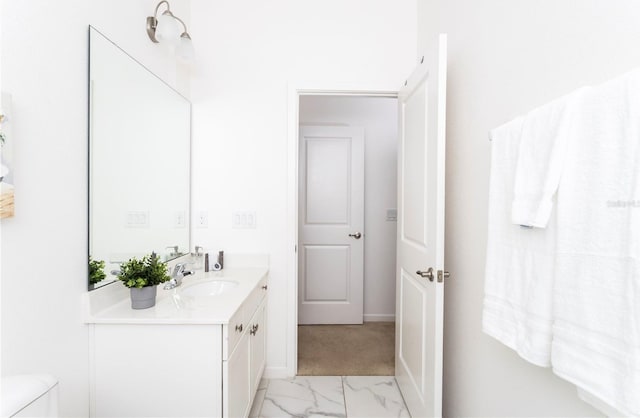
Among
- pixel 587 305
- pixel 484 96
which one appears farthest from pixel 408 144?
pixel 587 305

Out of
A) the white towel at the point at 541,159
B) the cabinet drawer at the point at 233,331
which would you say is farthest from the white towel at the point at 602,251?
the cabinet drawer at the point at 233,331

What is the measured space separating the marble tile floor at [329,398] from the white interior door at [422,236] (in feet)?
0.37

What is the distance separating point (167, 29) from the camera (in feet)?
5.24

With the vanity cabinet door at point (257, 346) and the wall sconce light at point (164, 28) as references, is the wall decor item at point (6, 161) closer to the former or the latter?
the wall sconce light at point (164, 28)

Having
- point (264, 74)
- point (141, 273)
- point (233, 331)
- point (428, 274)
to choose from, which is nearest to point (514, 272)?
point (428, 274)

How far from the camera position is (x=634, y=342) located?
58cm

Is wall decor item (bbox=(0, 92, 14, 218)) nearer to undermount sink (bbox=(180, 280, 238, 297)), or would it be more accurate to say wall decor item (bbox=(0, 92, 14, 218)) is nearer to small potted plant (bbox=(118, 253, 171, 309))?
small potted plant (bbox=(118, 253, 171, 309))

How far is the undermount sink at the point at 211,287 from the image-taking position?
1776 millimetres

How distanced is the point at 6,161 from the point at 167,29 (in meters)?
1.09

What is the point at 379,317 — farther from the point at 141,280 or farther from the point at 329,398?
the point at 141,280

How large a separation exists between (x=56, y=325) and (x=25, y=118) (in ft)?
2.28

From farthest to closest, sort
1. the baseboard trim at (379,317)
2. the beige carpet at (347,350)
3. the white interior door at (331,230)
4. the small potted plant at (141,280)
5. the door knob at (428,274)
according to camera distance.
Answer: the baseboard trim at (379,317) < the white interior door at (331,230) < the beige carpet at (347,350) < the door knob at (428,274) < the small potted plant at (141,280)

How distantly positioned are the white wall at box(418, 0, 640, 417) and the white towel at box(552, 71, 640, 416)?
19cm

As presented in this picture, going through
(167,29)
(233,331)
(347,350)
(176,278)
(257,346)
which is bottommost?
(347,350)
